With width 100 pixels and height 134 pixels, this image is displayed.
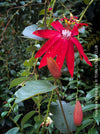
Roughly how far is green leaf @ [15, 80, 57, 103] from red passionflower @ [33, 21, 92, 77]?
1.7 inches

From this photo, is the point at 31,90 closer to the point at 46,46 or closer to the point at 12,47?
the point at 46,46

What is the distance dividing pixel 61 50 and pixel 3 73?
2.52ft

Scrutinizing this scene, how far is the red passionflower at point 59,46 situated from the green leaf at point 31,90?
1.7 inches

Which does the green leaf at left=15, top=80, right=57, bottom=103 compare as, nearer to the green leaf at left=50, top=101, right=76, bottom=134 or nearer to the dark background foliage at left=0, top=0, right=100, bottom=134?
the green leaf at left=50, top=101, right=76, bottom=134

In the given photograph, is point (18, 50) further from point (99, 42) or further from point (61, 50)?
point (61, 50)

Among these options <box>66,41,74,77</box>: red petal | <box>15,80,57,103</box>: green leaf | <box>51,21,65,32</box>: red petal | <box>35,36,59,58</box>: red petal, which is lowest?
<box>15,80,57,103</box>: green leaf

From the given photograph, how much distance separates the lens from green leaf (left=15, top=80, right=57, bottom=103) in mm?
162

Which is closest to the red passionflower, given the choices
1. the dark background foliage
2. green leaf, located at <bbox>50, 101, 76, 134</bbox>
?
green leaf, located at <bbox>50, 101, 76, 134</bbox>

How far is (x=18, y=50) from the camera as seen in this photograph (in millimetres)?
1053

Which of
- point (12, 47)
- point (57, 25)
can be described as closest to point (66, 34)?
point (57, 25)

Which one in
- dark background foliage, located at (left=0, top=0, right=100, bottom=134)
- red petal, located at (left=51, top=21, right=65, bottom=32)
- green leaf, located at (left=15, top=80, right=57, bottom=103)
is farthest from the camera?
dark background foliage, located at (left=0, top=0, right=100, bottom=134)

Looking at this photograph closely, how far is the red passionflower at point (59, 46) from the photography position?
0.24 metres

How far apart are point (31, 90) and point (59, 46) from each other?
110 mm

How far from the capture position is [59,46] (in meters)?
0.26
